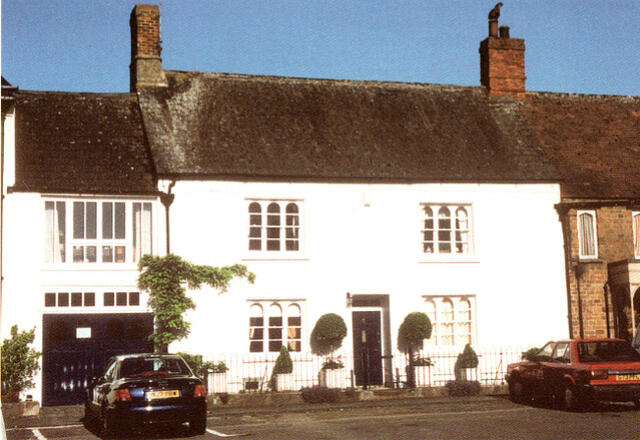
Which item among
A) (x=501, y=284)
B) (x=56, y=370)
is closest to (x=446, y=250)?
(x=501, y=284)

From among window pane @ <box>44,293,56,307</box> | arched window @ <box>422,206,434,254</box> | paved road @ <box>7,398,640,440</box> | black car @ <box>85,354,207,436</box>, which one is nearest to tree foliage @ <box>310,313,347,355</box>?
arched window @ <box>422,206,434,254</box>

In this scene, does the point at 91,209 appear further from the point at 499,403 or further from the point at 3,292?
the point at 499,403

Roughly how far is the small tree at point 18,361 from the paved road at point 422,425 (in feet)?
13.6

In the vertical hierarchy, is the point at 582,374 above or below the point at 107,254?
below

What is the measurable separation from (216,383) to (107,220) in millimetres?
5187

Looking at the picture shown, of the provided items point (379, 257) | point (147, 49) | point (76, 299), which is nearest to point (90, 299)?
point (76, 299)

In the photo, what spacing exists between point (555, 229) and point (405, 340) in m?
5.72

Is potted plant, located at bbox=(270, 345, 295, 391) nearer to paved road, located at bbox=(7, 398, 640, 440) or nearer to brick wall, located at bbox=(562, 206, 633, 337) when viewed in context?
paved road, located at bbox=(7, 398, 640, 440)

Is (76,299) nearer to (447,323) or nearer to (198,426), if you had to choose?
(198,426)

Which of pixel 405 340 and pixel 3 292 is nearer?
pixel 3 292

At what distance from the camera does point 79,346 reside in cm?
2331

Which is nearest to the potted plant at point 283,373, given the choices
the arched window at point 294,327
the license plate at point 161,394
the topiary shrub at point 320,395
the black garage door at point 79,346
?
the arched window at point 294,327

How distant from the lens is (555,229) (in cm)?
2680

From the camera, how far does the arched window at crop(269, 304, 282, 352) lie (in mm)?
24859
